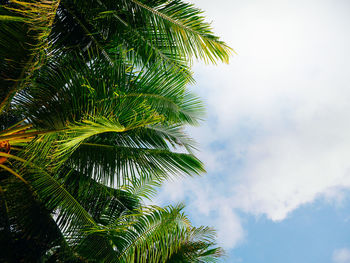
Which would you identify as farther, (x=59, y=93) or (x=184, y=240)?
(x=184, y=240)

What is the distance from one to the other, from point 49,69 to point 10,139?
774 millimetres

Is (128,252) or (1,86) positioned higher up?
(1,86)

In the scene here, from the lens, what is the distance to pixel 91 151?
4.00 meters

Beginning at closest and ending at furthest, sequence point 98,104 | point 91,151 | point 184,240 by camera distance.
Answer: point 98,104
point 184,240
point 91,151

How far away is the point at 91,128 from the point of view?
2537 mm

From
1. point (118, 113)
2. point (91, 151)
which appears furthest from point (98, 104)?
point (91, 151)

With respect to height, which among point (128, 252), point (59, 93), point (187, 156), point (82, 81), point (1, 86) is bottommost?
point (128, 252)

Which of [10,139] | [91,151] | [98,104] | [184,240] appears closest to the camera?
[98,104]

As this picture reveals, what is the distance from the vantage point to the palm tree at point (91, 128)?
2.74 metres

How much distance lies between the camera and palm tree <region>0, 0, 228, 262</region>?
2740 mm

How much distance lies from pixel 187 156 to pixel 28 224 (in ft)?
6.66

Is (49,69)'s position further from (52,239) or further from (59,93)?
(52,239)

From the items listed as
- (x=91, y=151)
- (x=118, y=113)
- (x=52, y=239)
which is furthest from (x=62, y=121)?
(x=52, y=239)

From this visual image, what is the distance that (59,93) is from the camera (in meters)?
3.00
